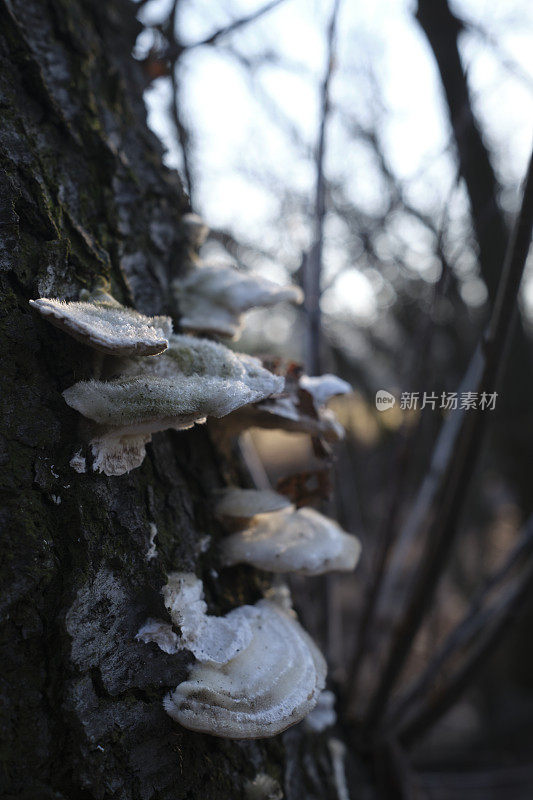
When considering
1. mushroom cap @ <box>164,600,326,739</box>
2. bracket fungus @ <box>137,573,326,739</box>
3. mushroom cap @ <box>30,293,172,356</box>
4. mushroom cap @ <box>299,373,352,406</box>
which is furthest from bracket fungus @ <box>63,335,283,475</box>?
mushroom cap @ <box>164,600,326,739</box>

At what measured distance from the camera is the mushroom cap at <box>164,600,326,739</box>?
4.08 feet

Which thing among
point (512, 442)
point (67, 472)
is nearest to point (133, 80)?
point (67, 472)

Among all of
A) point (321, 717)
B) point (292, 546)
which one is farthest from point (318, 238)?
point (321, 717)

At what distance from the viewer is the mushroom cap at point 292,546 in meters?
1.61

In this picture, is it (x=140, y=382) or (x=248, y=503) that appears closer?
(x=140, y=382)

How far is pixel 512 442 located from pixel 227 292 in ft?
18.2

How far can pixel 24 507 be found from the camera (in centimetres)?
120

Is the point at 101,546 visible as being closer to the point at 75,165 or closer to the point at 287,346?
the point at 75,165

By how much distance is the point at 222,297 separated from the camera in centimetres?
186

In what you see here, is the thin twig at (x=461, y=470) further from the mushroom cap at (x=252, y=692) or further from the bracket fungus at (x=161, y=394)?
the mushroom cap at (x=252, y=692)

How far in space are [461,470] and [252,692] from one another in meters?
1.40

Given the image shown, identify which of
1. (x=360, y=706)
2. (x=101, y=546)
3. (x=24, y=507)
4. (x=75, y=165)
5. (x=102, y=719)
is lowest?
(x=360, y=706)

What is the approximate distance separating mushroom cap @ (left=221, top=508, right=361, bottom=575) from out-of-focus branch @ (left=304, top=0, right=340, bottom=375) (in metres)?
1.07

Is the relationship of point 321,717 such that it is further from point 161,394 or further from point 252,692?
point 161,394
